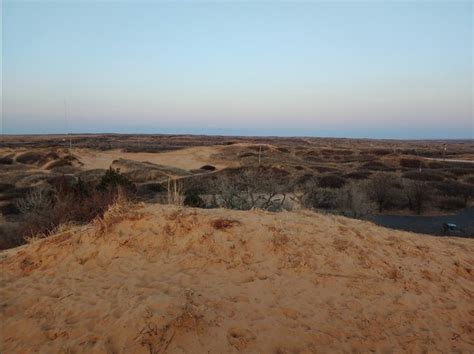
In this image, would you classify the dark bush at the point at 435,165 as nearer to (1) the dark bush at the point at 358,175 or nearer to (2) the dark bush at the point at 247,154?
(1) the dark bush at the point at 358,175

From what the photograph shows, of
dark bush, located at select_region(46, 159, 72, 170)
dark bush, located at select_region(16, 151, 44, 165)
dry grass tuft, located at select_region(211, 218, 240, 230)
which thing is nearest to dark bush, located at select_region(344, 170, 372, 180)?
dry grass tuft, located at select_region(211, 218, 240, 230)

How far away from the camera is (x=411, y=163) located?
124ft

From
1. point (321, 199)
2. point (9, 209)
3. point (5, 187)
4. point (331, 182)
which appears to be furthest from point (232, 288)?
point (5, 187)

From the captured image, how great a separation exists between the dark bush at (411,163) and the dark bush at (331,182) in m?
14.6

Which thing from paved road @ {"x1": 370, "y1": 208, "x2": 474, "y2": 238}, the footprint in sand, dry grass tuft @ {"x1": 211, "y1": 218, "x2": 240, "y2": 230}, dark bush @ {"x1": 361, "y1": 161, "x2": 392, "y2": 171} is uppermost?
dry grass tuft @ {"x1": 211, "y1": 218, "x2": 240, "y2": 230}

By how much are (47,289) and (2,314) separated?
28.7 inches

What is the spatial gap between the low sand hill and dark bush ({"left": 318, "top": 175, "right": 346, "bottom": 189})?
51.7 ft

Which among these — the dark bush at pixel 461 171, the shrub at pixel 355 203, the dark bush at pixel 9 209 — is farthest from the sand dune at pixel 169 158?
the shrub at pixel 355 203

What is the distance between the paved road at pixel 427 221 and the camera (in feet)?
53.3

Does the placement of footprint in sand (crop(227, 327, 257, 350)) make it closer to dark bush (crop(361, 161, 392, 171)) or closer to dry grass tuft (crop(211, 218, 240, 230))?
dry grass tuft (crop(211, 218, 240, 230))

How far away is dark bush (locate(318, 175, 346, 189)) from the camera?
24.0m

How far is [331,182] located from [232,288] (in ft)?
65.2

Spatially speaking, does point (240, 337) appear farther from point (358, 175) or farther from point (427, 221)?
point (358, 175)

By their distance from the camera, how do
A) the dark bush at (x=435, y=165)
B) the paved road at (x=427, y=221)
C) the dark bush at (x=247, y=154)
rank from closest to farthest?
the paved road at (x=427, y=221)
the dark bush at (x=435, y=165)
the dark bush at (x=247, y=154)
